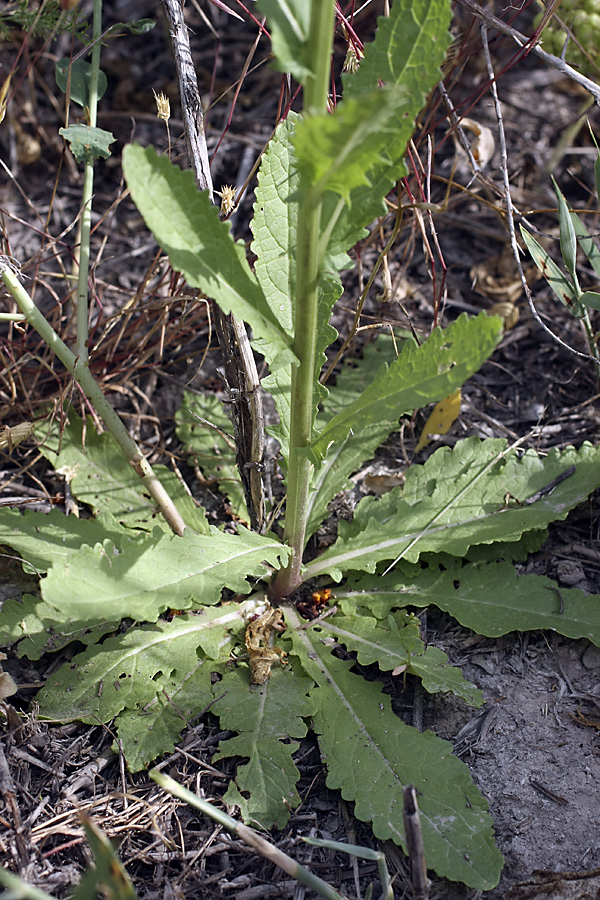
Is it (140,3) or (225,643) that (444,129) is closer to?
(140,3)

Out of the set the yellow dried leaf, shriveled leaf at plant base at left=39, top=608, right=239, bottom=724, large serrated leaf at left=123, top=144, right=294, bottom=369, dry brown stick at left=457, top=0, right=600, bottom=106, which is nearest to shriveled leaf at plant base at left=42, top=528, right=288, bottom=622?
shriveled leaf at plant base at left=39, top=608, right=239, bottom=724

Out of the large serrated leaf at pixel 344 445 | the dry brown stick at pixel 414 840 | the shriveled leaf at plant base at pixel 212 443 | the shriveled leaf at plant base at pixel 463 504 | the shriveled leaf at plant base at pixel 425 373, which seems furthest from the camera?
the shriveled leaf at plant base at pixel 212 443

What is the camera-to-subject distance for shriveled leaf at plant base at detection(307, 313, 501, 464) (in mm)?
1394

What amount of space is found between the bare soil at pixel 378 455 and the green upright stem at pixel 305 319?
51cm

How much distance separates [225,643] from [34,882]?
760mm

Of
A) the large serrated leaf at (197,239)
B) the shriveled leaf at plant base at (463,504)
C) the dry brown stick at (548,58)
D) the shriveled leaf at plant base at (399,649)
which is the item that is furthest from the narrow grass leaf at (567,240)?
the shriveled leaf at plant base at (399,649)

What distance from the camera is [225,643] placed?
206 cm

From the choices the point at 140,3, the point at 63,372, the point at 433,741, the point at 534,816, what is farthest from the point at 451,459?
the point at 140,3

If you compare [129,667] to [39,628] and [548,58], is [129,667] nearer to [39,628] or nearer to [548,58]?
[39,628]

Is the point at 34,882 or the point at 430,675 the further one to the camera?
the point at 430,675

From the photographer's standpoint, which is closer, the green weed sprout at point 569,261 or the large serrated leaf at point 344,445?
the green weed sprout at point 569,261

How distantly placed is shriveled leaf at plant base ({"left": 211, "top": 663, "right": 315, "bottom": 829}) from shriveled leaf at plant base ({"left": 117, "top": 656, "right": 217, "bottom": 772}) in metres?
0.06

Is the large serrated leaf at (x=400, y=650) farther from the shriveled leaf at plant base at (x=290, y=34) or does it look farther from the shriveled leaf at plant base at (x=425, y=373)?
the shriveled leaf at plant base at (x=290, y=34)

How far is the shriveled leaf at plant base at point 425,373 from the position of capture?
Answer: 4.57 ft
